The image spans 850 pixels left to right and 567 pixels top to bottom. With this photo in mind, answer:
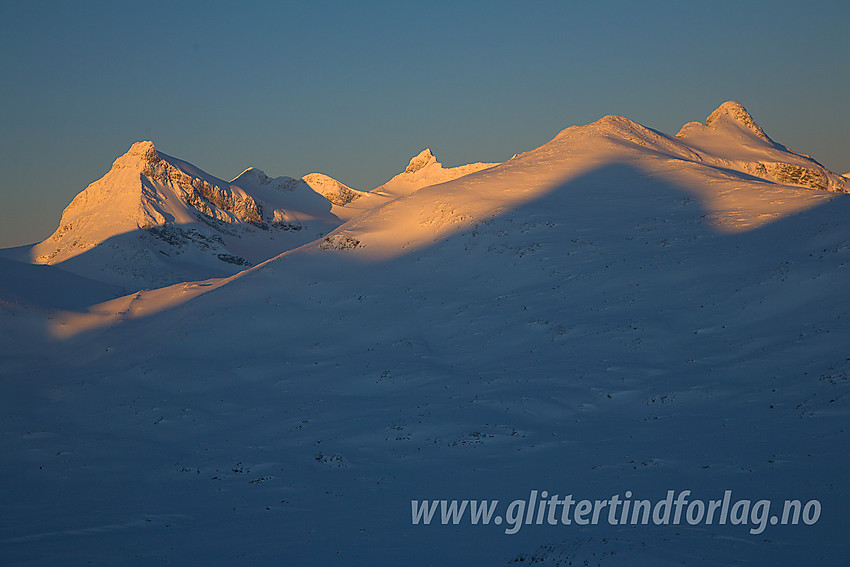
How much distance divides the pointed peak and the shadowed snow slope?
6028 cm

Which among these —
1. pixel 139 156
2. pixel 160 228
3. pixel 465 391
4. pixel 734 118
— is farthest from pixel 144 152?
pixel 465 391

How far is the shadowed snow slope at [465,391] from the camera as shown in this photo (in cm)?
1339

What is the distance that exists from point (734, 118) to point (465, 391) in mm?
97771

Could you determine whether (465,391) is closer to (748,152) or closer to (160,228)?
(748,152)

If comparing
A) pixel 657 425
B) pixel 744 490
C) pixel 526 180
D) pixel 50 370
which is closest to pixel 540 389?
pixel 657 425

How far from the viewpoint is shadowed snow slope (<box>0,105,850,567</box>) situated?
13391 millimetres

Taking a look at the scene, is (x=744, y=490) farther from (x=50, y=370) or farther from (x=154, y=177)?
(x=154, y=177)

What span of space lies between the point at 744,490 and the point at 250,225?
15478cm

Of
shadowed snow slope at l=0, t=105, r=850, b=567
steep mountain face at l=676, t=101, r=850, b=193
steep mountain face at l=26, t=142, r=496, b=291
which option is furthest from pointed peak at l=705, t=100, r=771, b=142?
steep mountain face at l=26, t=142, r=496, b=291

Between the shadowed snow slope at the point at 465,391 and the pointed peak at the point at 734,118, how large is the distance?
6028cm

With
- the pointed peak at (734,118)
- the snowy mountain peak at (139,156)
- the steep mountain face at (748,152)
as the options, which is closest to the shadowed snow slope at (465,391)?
→ the steep mountain face at (748,152)

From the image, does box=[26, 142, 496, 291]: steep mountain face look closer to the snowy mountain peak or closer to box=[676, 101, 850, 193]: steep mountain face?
the snowy mountain peak

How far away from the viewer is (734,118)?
101m

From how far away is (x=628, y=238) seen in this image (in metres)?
37.1
